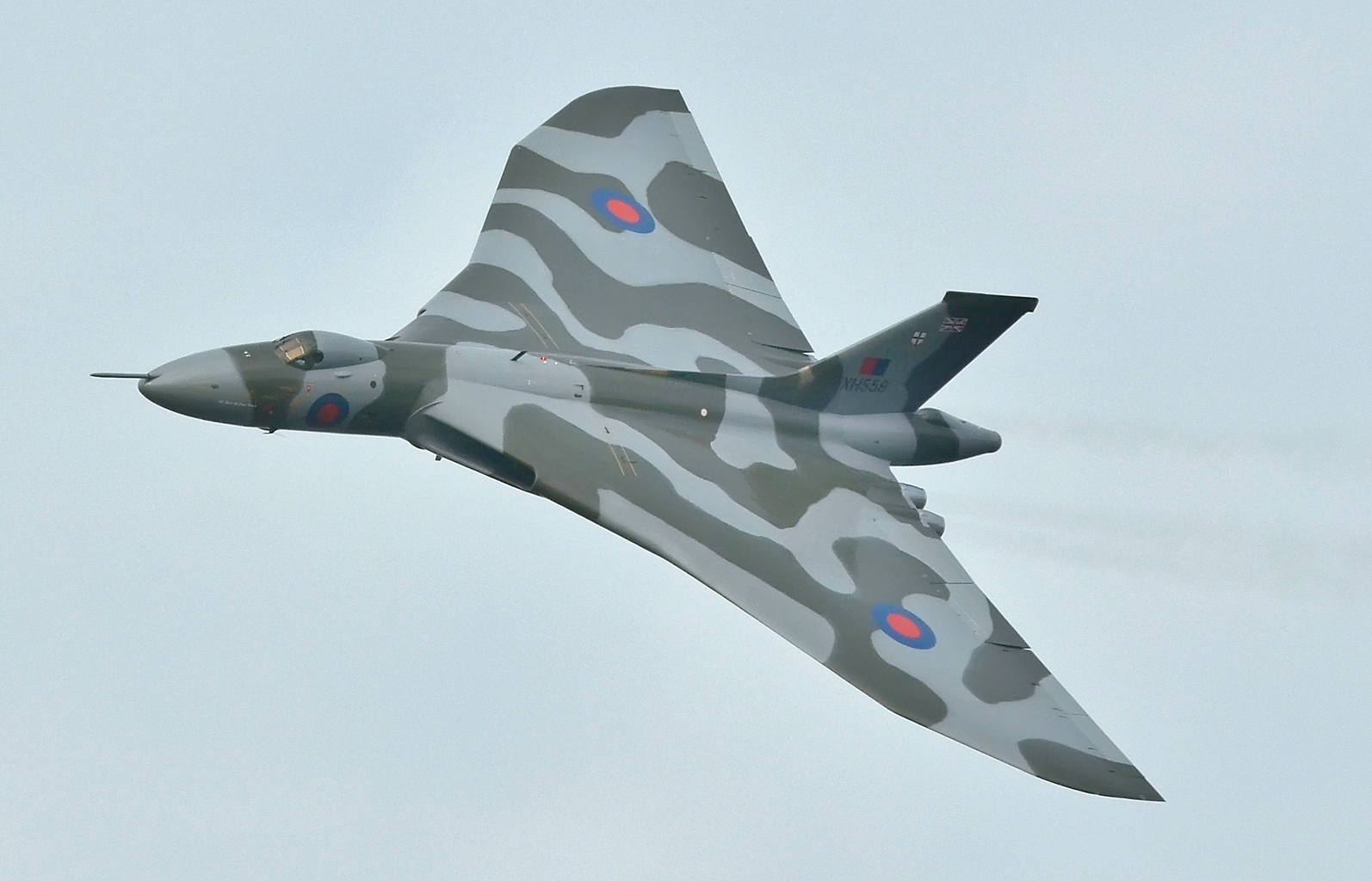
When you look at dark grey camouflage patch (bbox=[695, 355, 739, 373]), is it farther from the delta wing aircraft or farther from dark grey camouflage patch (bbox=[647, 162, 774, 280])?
dark grey camouflage patch (bbox=[647, 162, 774, 280])

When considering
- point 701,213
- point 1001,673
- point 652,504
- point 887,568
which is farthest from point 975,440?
point 701,213

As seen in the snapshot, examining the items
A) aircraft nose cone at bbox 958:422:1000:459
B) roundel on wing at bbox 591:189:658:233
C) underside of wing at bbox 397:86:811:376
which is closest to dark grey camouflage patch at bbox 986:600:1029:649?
aircraft nose cone at bbox 958:422:1000:459

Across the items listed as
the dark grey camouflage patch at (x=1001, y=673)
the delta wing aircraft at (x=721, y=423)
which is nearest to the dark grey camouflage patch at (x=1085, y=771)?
the delta wing aircraft at (x=721, y=423)

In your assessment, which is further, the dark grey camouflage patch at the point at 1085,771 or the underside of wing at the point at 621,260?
the underside of wing at the point at 621,260

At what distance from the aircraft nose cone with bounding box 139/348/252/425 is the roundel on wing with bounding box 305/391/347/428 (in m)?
1.23

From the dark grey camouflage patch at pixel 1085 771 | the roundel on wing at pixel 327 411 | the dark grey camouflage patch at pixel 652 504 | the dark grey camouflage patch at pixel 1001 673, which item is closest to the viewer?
the dark grey camouflage patch at pixel 1085 771

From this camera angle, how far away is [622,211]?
142ft

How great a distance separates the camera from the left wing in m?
34.4

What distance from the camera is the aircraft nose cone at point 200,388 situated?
36.2 meters

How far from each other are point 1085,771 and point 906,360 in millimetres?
9466

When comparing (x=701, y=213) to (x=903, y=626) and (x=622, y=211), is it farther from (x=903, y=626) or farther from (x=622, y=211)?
(x=903, y=626)

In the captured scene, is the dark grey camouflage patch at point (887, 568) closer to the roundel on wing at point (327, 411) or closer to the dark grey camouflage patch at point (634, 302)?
the dark grey camouflage patch at point (634, 302)

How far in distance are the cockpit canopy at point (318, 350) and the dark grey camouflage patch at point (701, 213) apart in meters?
8.98

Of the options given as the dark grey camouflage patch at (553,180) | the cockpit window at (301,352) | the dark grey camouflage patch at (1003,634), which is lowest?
the dark grey camouflage patch at (1003,634)
